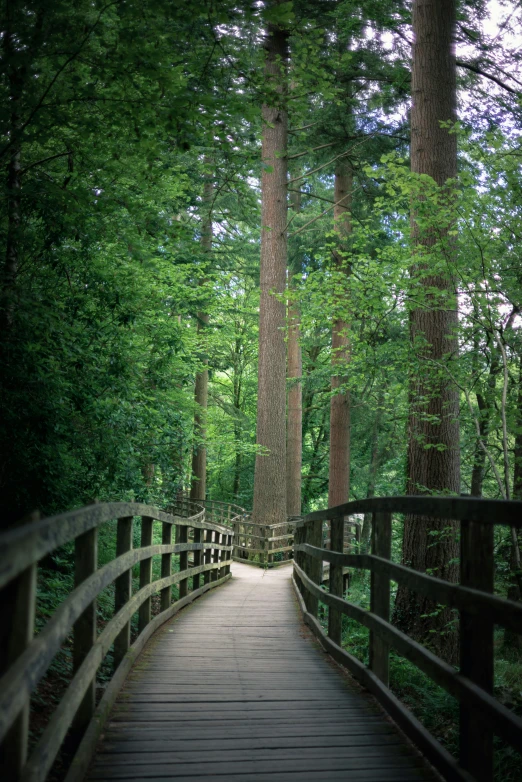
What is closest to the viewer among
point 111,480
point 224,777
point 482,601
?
point 482,601

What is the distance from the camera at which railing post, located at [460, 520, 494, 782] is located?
2.95 m

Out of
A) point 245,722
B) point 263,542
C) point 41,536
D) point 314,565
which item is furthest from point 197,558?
point 263,542

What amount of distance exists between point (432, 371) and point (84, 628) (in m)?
6.57

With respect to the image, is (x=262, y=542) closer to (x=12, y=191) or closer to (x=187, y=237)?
(x=187, y=237)

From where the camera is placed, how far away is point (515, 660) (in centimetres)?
1131

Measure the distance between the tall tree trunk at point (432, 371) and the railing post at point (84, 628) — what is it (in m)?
5.43

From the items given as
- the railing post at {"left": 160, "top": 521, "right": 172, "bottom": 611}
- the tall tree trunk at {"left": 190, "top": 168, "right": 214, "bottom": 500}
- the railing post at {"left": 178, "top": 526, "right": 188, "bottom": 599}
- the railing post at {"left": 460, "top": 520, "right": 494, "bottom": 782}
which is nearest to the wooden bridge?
the railing post at {"left": 460, "top": 520, "right": 494, "bottom": 782}

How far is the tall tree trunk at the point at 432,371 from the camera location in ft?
29.2

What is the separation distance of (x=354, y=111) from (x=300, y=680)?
51.9ft

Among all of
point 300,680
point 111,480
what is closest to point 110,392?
point 111,480

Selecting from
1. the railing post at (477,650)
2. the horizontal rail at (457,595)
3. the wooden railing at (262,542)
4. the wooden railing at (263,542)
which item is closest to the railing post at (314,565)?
the horizontal rail at (457,595)

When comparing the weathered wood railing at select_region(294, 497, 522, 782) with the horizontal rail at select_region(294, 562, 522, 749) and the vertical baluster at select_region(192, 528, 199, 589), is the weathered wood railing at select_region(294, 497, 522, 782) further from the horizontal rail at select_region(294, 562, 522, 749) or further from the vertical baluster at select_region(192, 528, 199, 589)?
A: the vertical baluster at select_region(192, 528, 199, 589)

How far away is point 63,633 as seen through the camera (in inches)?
106

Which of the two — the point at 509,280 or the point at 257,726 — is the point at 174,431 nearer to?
the point at 509,280
